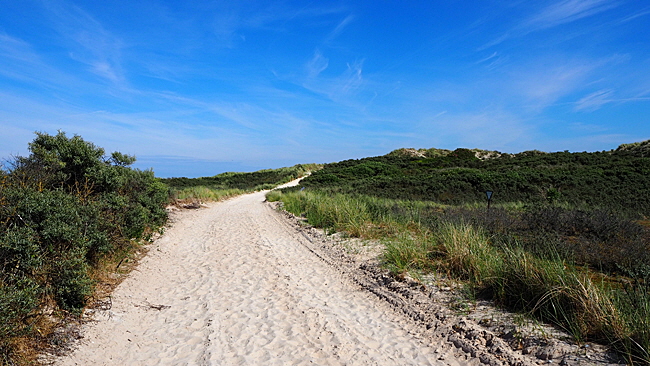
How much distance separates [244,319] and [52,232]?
9.81 feet

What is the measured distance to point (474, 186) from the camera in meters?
24.4

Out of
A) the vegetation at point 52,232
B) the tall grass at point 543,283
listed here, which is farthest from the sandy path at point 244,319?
the tall grass at point 543,283

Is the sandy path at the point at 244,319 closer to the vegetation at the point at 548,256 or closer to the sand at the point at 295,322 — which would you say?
the sand at the point at 295,322

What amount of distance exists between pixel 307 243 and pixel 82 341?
6.58 m

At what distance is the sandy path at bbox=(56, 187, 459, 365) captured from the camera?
395 centimetres

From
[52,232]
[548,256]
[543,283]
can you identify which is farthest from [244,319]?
[548,256]

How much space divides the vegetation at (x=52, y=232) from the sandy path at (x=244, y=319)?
0.60 meters

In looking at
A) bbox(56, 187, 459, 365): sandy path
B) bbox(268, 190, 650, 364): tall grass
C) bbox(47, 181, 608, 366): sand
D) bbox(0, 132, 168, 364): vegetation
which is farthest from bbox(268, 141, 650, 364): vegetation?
bbox(0, 132, 168, 364): vegetation

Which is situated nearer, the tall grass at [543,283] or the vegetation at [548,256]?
the tall grass at [543,283]

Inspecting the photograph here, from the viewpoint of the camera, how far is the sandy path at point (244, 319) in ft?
12.9

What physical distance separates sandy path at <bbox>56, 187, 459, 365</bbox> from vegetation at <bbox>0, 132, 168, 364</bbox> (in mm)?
599

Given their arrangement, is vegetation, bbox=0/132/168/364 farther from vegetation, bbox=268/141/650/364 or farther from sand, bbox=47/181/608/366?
vegetation, bbox=268/141/650/364

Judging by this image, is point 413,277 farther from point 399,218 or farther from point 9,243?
point 9,243

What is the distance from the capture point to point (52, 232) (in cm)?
482
